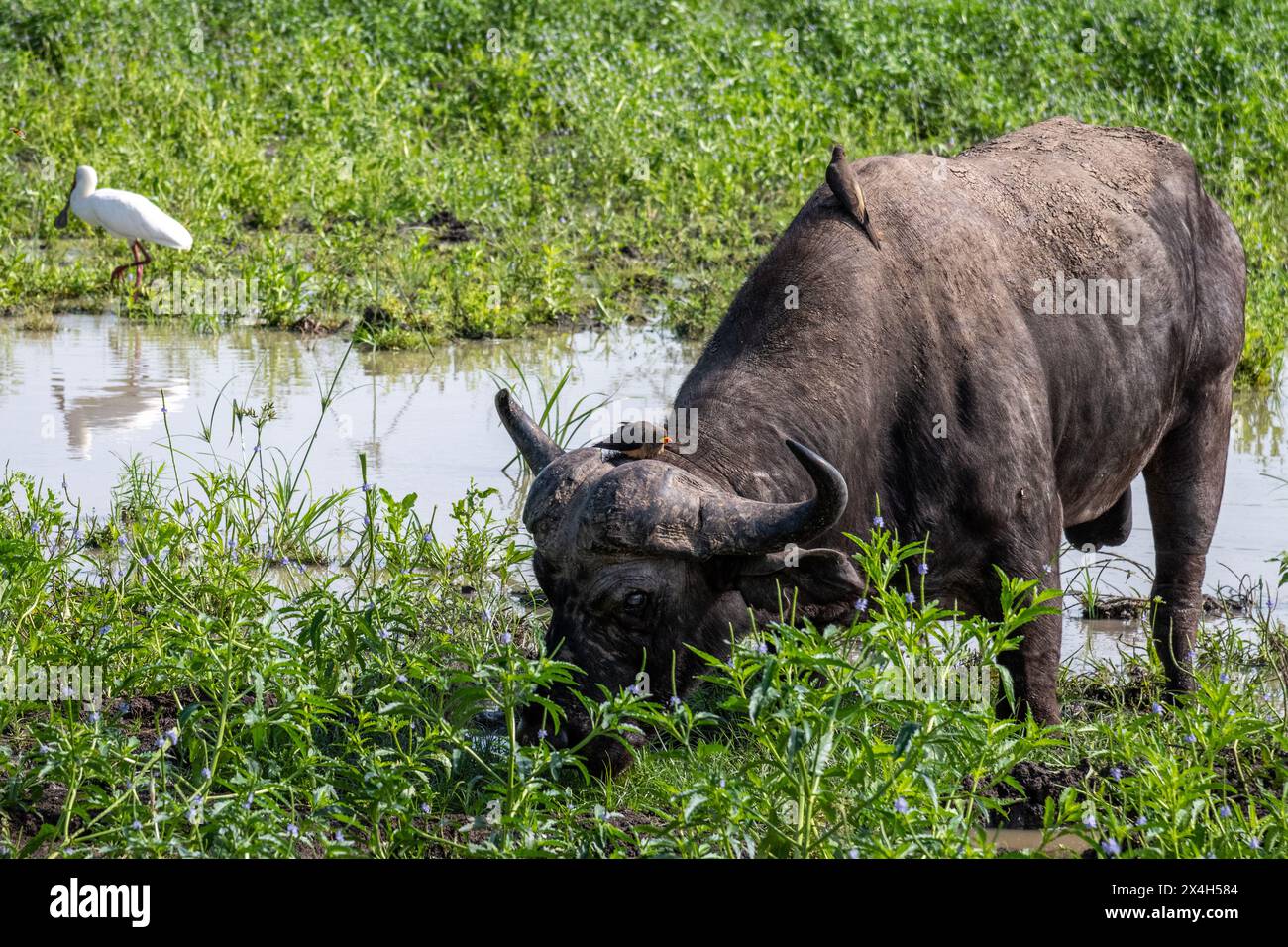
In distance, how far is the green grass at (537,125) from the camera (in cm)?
1086

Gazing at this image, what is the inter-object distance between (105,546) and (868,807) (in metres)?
3.55

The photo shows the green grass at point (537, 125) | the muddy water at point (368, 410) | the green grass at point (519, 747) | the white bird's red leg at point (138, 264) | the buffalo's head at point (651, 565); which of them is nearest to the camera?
the green grass at point (519, 747)

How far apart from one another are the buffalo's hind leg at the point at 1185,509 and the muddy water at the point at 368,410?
0.23 m

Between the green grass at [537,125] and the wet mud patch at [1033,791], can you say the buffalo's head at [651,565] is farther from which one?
the green grass at [537,125]

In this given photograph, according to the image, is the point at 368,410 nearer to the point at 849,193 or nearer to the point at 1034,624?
the point at 849,193

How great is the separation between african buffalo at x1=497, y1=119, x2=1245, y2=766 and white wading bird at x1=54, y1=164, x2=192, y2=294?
5825mm

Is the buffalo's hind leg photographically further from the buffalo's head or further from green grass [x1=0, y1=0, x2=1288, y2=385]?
green grass [x1=0, y1=0, x2=1288, y2=385]

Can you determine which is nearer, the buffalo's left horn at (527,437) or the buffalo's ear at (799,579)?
the buffalo's ear at (799,579)

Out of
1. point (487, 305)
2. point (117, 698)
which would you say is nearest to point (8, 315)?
point (487, 305)

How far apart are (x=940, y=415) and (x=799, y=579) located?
0.76 m

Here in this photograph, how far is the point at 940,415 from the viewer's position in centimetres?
521

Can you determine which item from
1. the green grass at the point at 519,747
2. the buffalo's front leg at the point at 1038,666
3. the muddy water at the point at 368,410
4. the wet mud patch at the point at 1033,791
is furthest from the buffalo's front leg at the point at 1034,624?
the muddy water at the point at 368,410

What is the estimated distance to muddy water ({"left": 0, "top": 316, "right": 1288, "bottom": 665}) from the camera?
7.50 metres

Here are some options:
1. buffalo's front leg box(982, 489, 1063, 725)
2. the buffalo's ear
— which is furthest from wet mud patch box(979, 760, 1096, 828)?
the buffalo's ear
